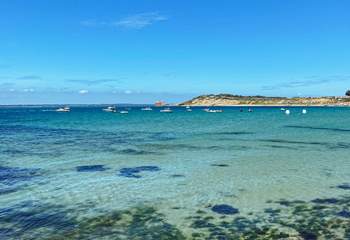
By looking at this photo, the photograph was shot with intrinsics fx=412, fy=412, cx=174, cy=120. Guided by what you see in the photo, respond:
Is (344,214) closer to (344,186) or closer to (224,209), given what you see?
(224,209)

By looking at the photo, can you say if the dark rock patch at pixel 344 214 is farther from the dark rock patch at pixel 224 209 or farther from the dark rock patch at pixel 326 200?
the dark rock patch at pixel 224 209

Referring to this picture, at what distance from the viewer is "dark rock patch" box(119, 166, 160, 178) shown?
84.7 ft

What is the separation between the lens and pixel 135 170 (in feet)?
90.7

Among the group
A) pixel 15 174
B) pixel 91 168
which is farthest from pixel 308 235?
pixel 15 174

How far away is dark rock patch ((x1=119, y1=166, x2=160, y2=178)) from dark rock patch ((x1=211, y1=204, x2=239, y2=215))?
8422mm

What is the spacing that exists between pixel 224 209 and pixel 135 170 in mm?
11076

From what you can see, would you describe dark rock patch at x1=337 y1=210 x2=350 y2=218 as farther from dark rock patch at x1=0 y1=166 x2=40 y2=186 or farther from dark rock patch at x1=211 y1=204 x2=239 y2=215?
dark rock patch at x1=0 y1=166 x2=40 y2=186

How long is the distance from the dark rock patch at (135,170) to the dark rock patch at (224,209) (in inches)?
332

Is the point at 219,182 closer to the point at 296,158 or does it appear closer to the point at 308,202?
the point at 308,202

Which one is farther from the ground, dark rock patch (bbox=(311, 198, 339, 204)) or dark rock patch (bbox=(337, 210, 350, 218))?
dark rock patch (bbox=(337, 210, 350, 218))

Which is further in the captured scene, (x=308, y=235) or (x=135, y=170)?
(x=135, y=170)

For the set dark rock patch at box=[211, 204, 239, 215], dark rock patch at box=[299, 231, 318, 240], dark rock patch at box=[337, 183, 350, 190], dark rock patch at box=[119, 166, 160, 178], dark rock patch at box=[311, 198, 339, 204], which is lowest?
dark rock patch at box=[299, 231, 318, 240]

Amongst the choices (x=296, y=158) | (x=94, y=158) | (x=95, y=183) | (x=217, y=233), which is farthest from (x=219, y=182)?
(x=94, y=158)

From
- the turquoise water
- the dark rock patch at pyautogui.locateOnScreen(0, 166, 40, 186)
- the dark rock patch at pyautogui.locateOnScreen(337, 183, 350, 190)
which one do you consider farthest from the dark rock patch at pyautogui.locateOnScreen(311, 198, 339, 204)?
the dark rock patch at pyautogui.locateOnScreen(0, 166, 40, 186)
